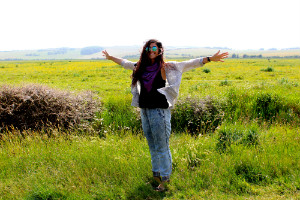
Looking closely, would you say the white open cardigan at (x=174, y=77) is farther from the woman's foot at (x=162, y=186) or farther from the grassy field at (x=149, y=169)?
the grassy field at (x=149, y=169)

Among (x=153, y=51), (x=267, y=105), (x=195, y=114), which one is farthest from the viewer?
(x=267, y=105)

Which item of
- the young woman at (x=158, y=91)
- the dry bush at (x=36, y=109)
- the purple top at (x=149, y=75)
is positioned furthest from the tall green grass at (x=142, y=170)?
the dry bush at (x=36, y=109)

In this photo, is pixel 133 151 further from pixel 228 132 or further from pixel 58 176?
pixel 228 132

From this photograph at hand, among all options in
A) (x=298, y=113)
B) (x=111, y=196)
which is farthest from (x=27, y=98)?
(x=298, y=113)

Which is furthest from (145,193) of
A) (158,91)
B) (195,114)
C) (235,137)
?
(195,114)

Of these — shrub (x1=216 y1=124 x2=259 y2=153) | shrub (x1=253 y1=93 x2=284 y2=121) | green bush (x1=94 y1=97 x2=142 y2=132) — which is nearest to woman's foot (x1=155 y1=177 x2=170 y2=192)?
shrub (x1=216 y1=124 x2=259 y2=153)

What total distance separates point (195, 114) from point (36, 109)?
4.66 metres

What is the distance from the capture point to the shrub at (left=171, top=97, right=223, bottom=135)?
26.0 ft

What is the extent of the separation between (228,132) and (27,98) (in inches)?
216

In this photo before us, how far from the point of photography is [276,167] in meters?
4.31

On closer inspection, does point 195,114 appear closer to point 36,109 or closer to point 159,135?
point 159,135

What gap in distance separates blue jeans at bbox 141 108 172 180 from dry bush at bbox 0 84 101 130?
3.94 metres

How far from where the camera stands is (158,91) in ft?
12.3

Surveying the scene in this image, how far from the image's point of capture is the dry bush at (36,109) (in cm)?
730
